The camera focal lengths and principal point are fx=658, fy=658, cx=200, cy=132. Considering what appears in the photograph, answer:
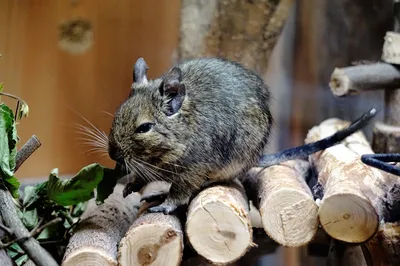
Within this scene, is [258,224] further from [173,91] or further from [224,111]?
[173,91]

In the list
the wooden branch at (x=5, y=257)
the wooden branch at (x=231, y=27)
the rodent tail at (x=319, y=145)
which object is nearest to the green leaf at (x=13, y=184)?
the wooden branch at (x=5, y=257)

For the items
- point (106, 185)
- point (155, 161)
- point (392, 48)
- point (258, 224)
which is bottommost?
point (258, 224)

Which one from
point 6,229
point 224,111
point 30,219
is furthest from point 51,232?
point 224,111

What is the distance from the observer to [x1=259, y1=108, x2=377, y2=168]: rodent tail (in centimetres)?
240

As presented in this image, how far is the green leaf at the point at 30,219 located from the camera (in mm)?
2248

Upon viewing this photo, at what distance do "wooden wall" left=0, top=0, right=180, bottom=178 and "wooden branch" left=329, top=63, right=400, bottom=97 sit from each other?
3.21 ft

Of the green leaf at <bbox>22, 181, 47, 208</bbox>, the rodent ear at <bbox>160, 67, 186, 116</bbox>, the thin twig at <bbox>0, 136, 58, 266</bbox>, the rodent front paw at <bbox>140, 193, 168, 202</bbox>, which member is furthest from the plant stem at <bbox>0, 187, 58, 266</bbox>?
the rodent ear at <bbox>160, 67, 186, 116</bbox>

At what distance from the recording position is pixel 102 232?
210 cm

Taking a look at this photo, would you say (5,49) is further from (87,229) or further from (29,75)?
(87,229)

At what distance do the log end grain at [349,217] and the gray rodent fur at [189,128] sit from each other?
1.44 ft

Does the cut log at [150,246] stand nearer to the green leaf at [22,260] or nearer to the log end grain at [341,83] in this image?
the green leaf at [22,260]

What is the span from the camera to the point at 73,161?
341 cm

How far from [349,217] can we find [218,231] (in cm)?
40

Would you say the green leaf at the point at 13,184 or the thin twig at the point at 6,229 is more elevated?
the green leaf at the point at 13,184
